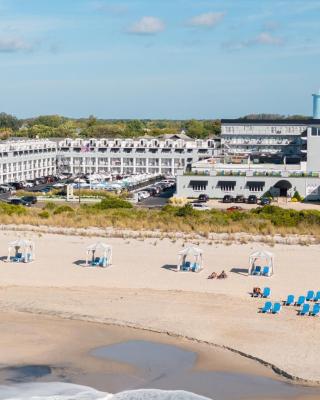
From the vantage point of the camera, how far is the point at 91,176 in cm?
8100

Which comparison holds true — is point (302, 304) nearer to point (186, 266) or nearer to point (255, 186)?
point (186, 266)

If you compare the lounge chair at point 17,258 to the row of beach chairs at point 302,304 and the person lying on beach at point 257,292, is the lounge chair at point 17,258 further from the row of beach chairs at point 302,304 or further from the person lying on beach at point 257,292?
the row of beach chairs at point 302,304

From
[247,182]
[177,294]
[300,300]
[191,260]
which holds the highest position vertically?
[247,182]

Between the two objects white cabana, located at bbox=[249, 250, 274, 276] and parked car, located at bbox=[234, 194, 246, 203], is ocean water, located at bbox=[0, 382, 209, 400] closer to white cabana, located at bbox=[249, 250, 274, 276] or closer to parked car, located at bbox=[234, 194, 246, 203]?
white cabana, located at bbox=[249, 250, 274, 276]

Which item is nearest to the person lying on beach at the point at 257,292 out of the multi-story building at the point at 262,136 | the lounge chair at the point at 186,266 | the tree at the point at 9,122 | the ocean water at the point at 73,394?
the lounge chair at the point at 186,266

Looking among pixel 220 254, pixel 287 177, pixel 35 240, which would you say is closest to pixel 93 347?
pixel 220 254

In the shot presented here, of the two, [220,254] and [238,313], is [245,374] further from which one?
[220,254]

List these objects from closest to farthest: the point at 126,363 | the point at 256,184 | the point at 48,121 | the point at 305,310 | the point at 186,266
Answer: the point at 126,363, the point at 305,310, the point at 186,266, the point at 256,184, the point at 48,121

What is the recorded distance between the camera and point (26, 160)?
276 ft

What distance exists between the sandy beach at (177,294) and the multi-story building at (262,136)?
2274 inches

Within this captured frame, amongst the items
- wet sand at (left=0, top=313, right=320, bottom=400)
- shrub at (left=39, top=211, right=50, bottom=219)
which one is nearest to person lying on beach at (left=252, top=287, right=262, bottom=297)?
wet sand at (left=0, top=313, right=320, bottom=400)

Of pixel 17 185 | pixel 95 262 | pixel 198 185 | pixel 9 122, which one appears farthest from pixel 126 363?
pixel 9 122

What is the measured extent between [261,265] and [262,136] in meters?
63.7

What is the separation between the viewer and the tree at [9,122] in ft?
554
